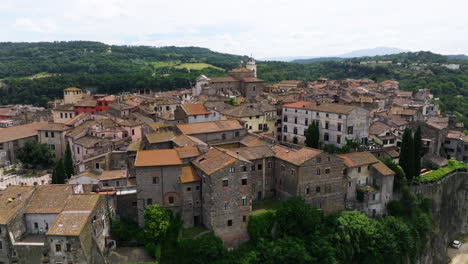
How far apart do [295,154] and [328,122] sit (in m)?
19.6

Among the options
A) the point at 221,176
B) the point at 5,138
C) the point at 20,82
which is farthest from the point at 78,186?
the point at 20,82

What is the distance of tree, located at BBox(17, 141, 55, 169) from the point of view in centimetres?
6088

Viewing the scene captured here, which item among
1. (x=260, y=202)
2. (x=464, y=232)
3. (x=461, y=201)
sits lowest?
(x=464, y=232)

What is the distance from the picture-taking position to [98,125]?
64562mm

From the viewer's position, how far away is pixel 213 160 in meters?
43.4

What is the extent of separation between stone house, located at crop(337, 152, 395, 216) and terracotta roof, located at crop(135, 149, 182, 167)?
950 inches

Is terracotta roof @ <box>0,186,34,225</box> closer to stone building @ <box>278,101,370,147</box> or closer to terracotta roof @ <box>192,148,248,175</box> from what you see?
terracotta roof @ <box>192,148,248,175</box>

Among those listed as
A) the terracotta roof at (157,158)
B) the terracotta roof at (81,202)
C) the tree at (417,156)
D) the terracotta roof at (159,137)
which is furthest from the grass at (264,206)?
the tree at (417,156)

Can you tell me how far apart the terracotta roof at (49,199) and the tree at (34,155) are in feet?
70.9

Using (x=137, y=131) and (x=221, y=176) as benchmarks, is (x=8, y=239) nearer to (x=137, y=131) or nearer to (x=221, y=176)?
(x=221, y=176)

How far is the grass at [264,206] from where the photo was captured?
46.0 meters

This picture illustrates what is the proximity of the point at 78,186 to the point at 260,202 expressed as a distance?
2336 cm

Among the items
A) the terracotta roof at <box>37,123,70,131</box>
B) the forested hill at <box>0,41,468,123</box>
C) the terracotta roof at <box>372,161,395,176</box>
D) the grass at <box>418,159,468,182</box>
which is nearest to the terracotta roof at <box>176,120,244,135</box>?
the terracotta roof at <box>372,161,395,176</box>

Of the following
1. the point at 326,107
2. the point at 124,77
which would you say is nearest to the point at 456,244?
the point at 326,107
